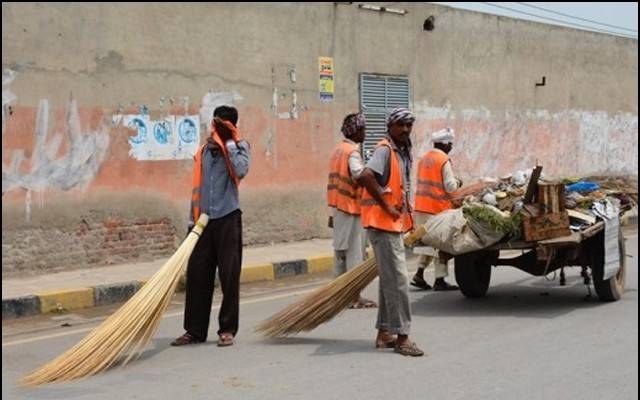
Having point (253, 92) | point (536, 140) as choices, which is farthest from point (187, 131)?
point (536, 140)

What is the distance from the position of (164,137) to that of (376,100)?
13.1ft

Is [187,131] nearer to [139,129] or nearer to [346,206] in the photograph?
[139,129]

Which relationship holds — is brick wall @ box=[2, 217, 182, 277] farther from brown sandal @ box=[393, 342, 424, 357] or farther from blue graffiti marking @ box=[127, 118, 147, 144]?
brown sandal @ box=[393, 342, 424, 357]

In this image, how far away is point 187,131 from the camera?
11.1 m

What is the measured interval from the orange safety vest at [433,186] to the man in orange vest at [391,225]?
2.21m

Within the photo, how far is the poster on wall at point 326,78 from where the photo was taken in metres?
12.8

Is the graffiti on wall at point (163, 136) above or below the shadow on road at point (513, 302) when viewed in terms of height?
above

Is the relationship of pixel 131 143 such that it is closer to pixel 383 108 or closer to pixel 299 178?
pixel 299 178

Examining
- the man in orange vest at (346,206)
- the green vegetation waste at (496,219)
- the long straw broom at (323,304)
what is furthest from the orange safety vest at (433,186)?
the long straw broom at (323,304)

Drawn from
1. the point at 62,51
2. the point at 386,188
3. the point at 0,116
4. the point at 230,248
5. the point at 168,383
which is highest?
the point at 62,51

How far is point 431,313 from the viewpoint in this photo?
757 cm

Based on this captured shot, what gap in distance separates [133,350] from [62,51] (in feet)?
16.8

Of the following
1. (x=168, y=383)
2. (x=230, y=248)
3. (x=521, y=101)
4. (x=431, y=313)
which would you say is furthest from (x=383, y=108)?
(x=168, y=383)

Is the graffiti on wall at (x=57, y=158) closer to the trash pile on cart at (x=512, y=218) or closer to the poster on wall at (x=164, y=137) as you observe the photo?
the poster on wall at (x=164, y=137)
